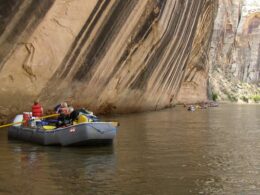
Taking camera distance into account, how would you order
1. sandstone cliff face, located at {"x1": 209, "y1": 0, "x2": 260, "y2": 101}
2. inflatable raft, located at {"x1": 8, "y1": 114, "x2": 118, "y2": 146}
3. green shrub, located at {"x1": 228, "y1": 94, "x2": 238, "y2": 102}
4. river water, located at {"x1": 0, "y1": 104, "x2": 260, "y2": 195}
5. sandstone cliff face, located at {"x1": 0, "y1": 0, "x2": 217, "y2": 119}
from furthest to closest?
sandstone cliff face, located at {"x1": 209, "y1": 0, "x2": 260, "y2": 101}
green shrub, located at {"x1": 228, "y1": 94, "x2": 238, "y2": 102}
sandstone cliff face, located at {"x1": 0, "y1": 0, "x2": 217, "y2": 119}
inflatable raft, located at {"x1": 8, "y1": 114, "x2": 118, "y2": 146}
river water, located at {"x1": 0, "y1": 104, "x2": 260, "y2": 195}

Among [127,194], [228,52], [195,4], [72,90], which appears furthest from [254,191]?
[228,52]

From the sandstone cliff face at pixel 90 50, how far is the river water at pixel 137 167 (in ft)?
12.9

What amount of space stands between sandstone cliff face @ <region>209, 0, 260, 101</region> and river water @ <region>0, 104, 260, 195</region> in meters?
54.4

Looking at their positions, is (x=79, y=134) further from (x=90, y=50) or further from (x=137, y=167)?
(x=90, y=50)

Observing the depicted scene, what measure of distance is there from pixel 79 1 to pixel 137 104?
12286mm

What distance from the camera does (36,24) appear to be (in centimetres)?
1802

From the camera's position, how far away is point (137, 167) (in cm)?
1055

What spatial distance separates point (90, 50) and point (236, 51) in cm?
6841

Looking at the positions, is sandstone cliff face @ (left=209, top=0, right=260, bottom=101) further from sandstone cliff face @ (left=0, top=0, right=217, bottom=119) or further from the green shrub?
sandstone cliff face @ (left=0, top=0, right=217, bottom=119)

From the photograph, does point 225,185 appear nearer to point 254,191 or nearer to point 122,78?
point 254,191

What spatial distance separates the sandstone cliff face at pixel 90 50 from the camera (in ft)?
59.3

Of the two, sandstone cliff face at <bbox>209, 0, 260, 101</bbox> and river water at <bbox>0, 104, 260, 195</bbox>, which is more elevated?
sandstone cliff face at <bbox>209, 0, 260, 101</bbox>

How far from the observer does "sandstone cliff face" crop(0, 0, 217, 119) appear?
18.1 meters

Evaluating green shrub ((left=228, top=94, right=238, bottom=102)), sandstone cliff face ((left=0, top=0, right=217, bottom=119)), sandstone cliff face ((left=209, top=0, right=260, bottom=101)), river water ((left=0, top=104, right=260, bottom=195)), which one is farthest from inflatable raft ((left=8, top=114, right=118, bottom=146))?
green shrub ((left=228, top=94, right=238, bottom=102))
